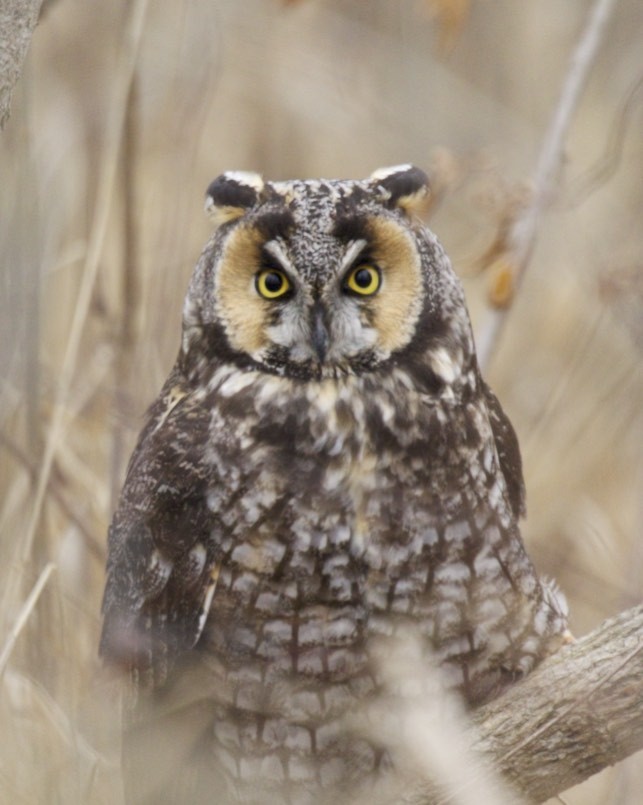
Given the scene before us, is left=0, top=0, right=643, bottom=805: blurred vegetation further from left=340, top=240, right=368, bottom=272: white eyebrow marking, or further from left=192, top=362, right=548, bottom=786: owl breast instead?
left=340, top=240, right=368, bottom=272: white eyebrow marking

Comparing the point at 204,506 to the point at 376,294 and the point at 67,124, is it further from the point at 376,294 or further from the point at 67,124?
the point at 67,124

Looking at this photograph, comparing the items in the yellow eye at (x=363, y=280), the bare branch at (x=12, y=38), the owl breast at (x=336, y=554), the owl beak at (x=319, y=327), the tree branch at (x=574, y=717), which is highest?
the bare branch at (x=12, y=38)

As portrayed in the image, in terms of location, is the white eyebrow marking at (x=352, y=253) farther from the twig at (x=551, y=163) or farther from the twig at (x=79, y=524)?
the twig at (x=79, y=524)

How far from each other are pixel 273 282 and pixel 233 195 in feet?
0.70

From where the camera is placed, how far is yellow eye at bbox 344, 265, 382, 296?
215cm

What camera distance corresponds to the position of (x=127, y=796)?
2.39m

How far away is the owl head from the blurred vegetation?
1.04 ft

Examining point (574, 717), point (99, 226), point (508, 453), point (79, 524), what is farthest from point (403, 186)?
point (79, 524)

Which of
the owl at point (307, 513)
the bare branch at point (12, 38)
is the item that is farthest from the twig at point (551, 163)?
the bare branch at point (12, 38)

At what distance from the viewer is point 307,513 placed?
86.7 inches

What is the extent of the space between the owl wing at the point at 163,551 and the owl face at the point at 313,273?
0.20 metres

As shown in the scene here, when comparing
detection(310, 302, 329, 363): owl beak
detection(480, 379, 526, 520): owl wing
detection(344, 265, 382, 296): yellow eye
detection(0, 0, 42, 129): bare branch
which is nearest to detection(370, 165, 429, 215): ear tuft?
detection(344, 265, 382, 296): yellow eye

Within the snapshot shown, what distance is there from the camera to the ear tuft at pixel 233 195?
88.7 inches

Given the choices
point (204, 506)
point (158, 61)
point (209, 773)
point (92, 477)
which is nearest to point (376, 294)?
point (204, 506)
